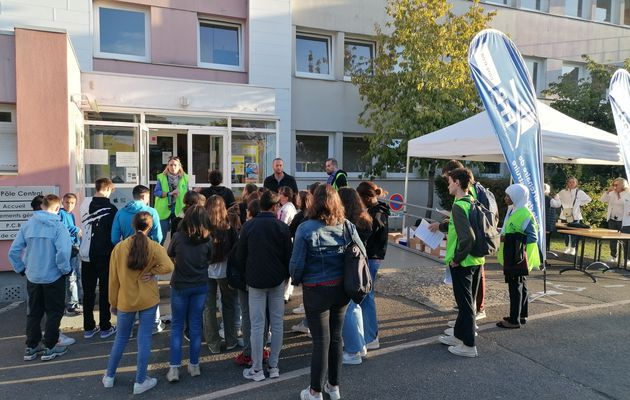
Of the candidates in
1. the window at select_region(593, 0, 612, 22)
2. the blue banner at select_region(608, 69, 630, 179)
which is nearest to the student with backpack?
the blue banner at select_region(608, 69, 630, 179)

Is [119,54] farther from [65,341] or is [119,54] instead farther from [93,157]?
[65,341]

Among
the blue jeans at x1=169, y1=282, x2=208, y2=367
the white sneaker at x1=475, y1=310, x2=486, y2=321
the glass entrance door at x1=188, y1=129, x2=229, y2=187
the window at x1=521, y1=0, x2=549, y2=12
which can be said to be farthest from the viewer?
the window at x1=521, y1=0, x2=549, y2=12

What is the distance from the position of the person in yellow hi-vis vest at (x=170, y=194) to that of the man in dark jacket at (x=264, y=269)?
3087 mm

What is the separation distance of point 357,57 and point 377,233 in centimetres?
1030

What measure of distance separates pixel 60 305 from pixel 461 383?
3963 millimetres

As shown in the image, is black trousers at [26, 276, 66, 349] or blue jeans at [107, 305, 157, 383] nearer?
blue jeans at [107, 305, 157, 383]

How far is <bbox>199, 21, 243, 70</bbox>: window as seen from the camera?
1145 cm

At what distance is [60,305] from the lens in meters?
4.51

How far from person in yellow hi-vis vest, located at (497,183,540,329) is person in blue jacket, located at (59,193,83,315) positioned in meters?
5.15

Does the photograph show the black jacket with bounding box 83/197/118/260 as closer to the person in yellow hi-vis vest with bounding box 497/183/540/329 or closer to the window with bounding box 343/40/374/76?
the person in yellow hi-vis vest with bounding box 497/183/540/329

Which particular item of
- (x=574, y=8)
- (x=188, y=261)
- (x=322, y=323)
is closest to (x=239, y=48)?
(x=188, y=261)

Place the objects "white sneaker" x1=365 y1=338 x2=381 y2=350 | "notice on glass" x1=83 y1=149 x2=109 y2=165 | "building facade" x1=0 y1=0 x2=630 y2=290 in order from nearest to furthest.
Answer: "white sneaker" x1=365 y1=338 x2=381 y2=350 < "building facade" x1=0 y1=0 x2=630 y2=290 < "notice on glass" x1=83 y1=149 x2=109 y2=165

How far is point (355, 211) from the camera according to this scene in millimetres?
4172

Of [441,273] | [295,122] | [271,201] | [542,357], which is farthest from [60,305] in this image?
[295,122]
